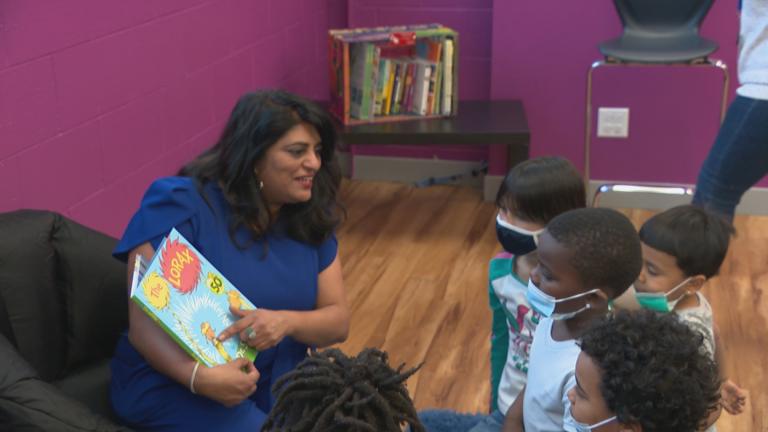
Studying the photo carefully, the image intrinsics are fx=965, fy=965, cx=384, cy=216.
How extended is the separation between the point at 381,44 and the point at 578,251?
2.58 meters

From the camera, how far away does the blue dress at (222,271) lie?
209 cm

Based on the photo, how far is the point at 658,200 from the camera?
14.2ft

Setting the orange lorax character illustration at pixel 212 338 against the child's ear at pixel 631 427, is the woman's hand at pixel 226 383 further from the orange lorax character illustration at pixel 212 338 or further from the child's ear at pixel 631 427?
the child's ear at pixel 631 427

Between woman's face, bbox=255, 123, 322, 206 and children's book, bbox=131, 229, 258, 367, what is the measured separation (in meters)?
0.25

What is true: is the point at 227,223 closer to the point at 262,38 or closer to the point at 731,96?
the point at 262,38

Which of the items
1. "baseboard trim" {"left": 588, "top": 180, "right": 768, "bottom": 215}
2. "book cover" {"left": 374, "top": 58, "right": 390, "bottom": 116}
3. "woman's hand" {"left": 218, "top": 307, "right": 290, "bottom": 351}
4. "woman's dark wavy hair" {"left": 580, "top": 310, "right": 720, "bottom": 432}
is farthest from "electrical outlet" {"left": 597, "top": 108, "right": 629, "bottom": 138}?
"woman's dark wavy hair" {"left": 580, "top": 310, "right": 720, "bottom": 432}

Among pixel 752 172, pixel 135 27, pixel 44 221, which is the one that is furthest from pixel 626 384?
pixel 135 27

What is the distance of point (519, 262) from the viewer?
81.5 inches

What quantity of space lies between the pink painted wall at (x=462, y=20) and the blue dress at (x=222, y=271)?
2.41 meters

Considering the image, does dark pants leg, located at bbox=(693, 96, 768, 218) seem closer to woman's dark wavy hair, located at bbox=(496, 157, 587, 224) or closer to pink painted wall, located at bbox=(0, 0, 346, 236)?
woman's dark wavy hair, located at bbox=(496, 157, 587, 224)

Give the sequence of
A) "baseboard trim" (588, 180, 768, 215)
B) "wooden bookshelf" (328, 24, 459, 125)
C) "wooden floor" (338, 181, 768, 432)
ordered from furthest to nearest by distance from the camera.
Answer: "baseboard trim" (588, 180, 768, 215), "wooden bookshelf" (328, 24, 459, 125), "wooden floor" (338, 181, 768, 432)

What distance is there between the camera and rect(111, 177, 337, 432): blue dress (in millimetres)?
2090

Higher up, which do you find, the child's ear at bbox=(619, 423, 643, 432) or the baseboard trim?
the child's ear at bbox=(619, 423, 643, 432)

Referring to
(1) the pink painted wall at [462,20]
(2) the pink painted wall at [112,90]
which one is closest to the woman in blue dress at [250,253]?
(2) the pink painted wall at [112,90]
